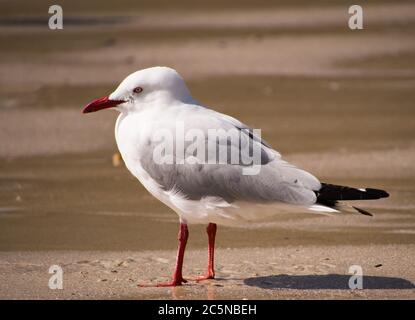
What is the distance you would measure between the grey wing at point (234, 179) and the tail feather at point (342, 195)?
0.19ft

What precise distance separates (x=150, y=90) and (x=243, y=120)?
5.17m

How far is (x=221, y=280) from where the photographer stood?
6234mm

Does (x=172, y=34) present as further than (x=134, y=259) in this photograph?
Yes

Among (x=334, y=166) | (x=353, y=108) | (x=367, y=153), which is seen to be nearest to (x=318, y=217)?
(x=334, y=166)

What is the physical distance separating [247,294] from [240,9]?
59.8 feet

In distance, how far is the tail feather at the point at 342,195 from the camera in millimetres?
5758

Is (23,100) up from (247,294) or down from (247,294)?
up

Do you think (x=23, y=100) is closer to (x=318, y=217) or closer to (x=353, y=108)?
(x=353, y=108)
